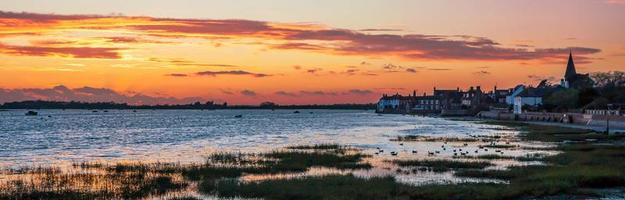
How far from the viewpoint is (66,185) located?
36125 mm

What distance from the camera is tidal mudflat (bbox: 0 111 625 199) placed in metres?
31.8

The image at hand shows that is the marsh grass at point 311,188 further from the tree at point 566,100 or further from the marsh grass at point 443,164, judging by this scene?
the tree at point 566,100

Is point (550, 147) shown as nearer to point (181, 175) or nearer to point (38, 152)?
point (181, 175)

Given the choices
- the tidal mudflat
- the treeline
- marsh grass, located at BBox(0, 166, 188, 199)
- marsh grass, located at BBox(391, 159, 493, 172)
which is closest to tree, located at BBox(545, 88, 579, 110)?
the treeline

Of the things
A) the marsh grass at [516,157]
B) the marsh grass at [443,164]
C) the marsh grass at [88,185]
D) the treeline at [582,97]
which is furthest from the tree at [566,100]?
the marsh grass at [88,185]

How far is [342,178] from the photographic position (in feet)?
121

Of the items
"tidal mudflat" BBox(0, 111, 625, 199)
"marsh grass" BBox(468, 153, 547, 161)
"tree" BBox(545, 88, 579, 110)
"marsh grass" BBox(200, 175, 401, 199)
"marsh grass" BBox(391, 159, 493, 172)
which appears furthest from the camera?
"tree" BBox(545, 88, 579, 110)

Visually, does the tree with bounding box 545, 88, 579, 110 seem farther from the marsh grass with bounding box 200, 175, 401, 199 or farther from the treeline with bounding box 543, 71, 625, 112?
the marsh grass with bounding box 200, 175, 401, 199

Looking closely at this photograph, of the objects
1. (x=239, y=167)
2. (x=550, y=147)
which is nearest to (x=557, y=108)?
(x=550, y=147)

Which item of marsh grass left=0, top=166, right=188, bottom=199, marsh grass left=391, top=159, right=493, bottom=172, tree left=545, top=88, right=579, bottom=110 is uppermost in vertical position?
tree left=545, top=88, right=579, bottom=110

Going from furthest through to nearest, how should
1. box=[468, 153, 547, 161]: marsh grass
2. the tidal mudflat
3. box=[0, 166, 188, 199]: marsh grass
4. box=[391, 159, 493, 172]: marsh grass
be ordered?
1. box=[468, 153, 547, 161]: marsh grass
2. box=[391, 159, 493, 172]: marsh grass
3. box=[0, 166, 188, 199]: marsh grass
4. the tidal mudflat

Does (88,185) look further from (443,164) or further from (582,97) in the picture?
(582,97)

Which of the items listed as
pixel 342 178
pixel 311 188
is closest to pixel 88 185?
pixel 311 188

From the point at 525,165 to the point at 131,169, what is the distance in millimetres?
24100
